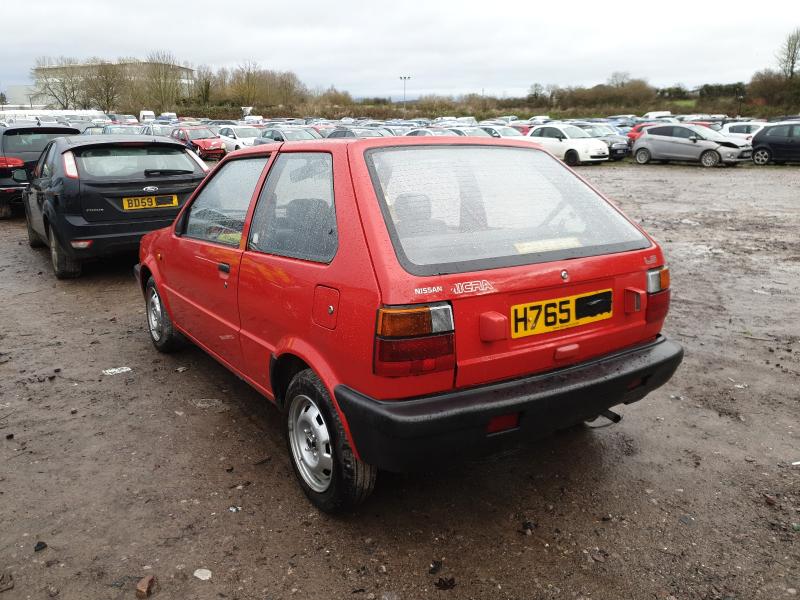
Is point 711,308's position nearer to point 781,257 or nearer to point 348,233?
point 781,257

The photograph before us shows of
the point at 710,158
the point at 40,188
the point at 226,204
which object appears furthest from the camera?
the point at 710,158

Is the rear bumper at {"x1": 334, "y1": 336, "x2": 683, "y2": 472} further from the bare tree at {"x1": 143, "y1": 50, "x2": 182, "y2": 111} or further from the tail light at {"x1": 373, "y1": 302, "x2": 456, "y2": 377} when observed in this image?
the bare tree at {"x1": 143, "y1": 50, "x2": 182, "y2": 111}

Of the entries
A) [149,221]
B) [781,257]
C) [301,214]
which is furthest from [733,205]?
[301,214]

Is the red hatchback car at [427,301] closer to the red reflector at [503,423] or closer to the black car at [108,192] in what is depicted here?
the red reflector at [503,423]

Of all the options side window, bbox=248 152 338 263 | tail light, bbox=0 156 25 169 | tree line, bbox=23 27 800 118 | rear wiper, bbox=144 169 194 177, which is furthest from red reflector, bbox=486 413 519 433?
tree line, bbox=23 27 800 118

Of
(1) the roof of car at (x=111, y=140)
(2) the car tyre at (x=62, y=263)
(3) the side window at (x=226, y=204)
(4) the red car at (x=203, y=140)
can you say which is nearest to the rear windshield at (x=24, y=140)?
(1) the roof of car at (x=111, y=140)

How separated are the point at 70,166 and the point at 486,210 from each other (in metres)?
5.75

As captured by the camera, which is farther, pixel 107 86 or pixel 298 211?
pixel 107 86

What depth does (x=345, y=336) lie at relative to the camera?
2.51m

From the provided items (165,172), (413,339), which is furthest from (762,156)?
(413,339)

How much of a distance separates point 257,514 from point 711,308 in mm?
4987

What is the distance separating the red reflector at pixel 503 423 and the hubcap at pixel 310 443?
2.47ft

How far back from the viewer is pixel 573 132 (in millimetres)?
25266

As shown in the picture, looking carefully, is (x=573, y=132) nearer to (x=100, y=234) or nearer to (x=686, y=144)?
(x=686, y=144)
